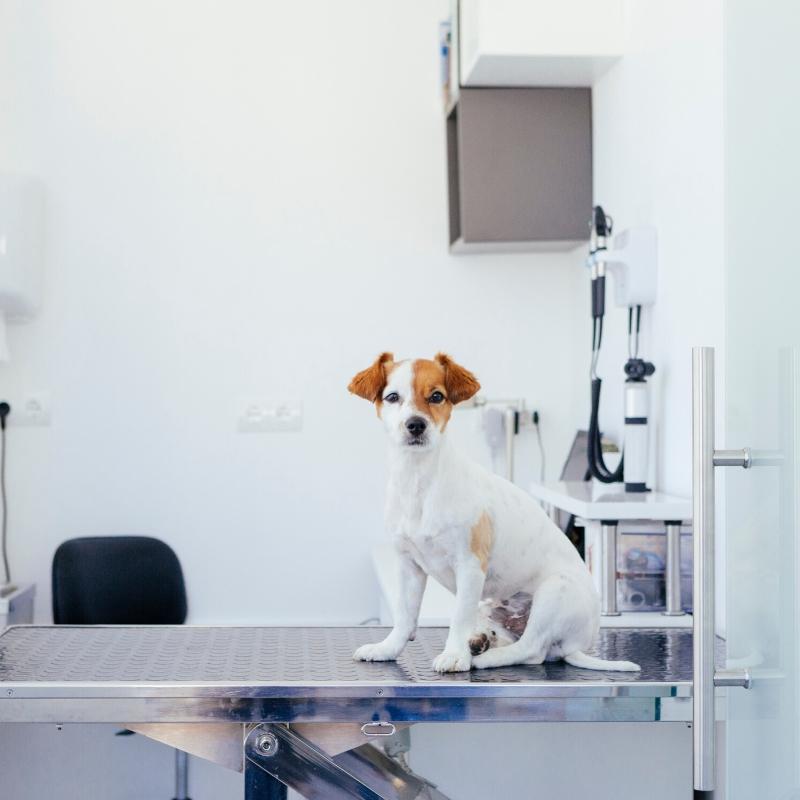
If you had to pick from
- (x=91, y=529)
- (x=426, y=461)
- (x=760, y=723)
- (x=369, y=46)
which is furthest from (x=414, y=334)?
(x=760, y=723)

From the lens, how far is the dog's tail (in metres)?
1.64

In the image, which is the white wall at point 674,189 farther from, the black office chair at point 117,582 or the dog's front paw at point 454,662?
the black office chair at point 117,582

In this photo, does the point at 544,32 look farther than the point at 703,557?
Yes

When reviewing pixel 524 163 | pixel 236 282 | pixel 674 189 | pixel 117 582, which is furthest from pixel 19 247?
pixel 674 189

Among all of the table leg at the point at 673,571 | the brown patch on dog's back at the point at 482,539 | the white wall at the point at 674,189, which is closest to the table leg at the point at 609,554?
the table leg at the point at 673,571

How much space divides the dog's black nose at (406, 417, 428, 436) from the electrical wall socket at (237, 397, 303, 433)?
6.35ft

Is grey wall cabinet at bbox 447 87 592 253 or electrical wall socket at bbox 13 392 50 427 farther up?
grey wall cabinet at bbox 447 87 592 253

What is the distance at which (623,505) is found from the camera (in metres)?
2.13

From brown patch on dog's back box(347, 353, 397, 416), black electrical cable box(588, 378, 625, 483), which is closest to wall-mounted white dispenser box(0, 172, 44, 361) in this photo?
black electrical cable box(588, 378, 625, 483)

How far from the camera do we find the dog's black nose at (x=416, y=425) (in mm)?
1522

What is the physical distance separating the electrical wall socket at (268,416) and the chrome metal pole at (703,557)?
2.44m

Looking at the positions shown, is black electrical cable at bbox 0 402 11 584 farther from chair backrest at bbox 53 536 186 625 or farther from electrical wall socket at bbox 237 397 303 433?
electrical wall socket at bbox 237 397 303 433

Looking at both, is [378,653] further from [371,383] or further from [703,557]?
[703,557]

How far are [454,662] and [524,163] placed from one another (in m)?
1.94
